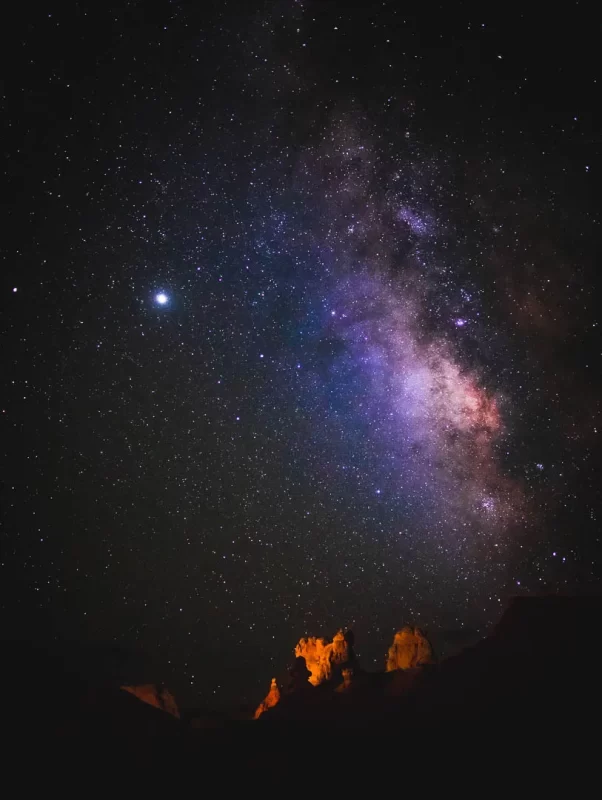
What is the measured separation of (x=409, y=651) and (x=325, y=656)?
675 cm

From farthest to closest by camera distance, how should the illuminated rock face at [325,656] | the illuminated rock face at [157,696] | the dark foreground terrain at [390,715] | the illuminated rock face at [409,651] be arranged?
1. the illuminated rock face at [157,696]
2. the illuminated rock face at [325,656]
3. the illuminated rock face at [409,651]
4. the dark foreground terrain at [390,715]

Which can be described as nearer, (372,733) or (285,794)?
(285,794)

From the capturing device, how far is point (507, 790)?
54.0 feet

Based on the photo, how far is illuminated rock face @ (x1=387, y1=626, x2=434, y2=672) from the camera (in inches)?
1340

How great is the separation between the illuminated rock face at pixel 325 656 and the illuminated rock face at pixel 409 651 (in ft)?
11.3

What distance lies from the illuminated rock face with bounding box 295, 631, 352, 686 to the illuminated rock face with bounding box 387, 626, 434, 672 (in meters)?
3.44

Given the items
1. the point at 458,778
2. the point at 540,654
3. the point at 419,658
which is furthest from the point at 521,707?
the point at 419,658

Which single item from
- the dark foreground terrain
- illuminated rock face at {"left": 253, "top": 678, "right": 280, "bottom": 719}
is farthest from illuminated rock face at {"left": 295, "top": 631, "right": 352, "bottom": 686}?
the dark foreground terrain

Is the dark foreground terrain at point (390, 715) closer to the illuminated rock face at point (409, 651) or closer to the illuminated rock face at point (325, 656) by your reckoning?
the illuminated rock face at point (409, 651)

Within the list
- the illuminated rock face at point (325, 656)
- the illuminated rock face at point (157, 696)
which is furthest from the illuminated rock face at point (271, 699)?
the illuminated rock face at point (157, 696)

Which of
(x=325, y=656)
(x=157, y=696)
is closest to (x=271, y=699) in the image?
(x=325, y=656)

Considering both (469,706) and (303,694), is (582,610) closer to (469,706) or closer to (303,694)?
(469,706)

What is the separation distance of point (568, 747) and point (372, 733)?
1054cm

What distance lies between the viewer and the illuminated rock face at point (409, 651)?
34031 millimetres
